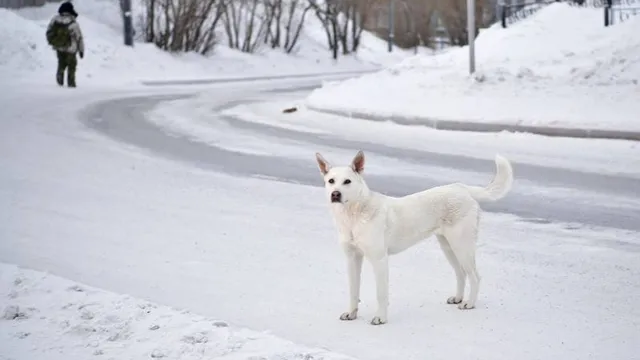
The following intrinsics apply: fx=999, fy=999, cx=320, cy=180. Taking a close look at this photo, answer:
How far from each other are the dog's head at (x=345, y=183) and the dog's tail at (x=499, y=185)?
888 mm

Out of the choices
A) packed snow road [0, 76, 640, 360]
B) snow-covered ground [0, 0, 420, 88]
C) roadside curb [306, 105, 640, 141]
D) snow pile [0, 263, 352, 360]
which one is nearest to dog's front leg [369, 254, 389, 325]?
packed snow road [0, 76, 640, 360]

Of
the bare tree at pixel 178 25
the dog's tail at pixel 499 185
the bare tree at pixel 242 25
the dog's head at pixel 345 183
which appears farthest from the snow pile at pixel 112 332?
the bare tree at pixel 242 25

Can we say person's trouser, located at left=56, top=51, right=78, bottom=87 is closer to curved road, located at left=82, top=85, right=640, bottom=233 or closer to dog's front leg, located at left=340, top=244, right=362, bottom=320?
curved road, located at left=82, top=85, right=640, bottom=233

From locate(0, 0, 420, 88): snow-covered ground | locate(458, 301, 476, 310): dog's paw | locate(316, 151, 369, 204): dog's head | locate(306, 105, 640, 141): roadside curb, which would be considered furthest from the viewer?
locate(0, 0, 420, 88): snow-covered ground

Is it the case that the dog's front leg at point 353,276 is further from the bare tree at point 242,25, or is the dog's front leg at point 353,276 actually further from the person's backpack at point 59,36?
the bare tree at point 242,25

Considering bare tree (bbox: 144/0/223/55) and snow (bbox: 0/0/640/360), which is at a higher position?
bare tree (bbox: 144/0/223/55)

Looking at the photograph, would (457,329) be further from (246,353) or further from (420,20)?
(420,20)

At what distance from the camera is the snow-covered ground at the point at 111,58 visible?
29.3m

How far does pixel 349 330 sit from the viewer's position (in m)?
6.14

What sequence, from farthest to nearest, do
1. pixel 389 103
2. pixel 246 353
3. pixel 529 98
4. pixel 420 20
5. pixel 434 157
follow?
pixel 420 20 → pixel 389 103 → pixel 529 98 → pixel 434 157 → pixel 246 353

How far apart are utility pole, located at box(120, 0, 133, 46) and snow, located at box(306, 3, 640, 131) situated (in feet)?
38.1

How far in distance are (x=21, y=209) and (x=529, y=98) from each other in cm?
1066

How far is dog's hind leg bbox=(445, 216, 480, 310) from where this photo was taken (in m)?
6.39

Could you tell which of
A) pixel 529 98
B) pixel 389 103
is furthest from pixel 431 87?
pixel 529 98
